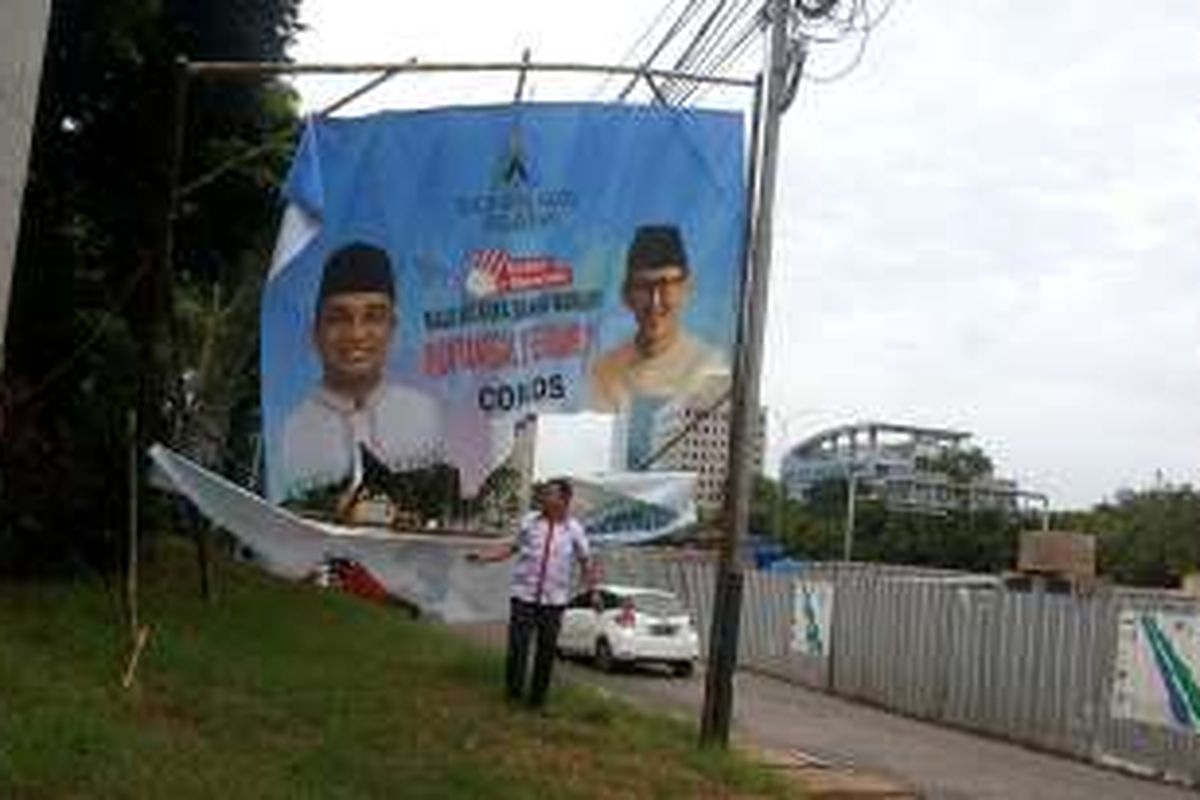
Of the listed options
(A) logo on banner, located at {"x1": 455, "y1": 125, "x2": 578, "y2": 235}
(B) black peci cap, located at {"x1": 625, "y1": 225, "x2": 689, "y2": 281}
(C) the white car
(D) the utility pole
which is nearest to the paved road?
(D) the utility pole

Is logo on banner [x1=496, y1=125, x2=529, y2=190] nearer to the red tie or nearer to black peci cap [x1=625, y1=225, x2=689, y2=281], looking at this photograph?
black peci cap [x1=625, y1=225, x2=689, y2=281]

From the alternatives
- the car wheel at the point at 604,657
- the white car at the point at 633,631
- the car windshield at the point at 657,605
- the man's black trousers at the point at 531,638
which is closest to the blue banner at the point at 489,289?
the man's black trousers at the point at 531,638

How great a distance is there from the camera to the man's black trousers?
47.6ft

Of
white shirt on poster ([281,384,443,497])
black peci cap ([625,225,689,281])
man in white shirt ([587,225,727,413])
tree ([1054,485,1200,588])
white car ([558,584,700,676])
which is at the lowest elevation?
white car ([558,584,700,676])

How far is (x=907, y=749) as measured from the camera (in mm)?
22266

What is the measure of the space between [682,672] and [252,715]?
21.9 m

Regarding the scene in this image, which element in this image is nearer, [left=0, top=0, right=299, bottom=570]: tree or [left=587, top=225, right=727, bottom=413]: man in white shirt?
[left=587, top=225, right=727, bottom=413]: man in white shirt

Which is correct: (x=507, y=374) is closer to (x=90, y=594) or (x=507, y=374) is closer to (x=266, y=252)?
(x=90, y=594)

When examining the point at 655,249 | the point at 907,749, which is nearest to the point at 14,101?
the point at 655,249

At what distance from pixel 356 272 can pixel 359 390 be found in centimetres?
70

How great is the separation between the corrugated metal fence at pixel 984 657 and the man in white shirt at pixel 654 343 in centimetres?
1088

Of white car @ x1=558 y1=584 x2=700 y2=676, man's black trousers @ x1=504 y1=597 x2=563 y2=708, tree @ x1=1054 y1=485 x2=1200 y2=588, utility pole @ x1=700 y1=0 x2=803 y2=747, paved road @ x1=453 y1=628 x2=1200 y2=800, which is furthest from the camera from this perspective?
tree @ x1=1054 y1=485 x2=1200 y2=588

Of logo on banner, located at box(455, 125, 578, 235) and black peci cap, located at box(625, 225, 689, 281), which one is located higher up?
logo on banner, located at box(455, 125, 578, 235)

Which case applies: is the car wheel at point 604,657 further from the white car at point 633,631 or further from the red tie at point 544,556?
the red tie at point 544,556
